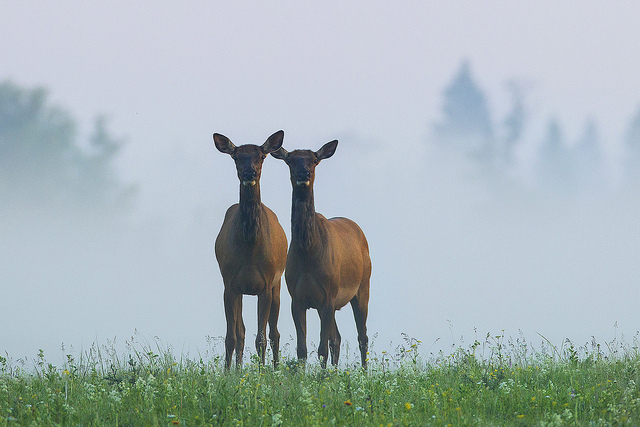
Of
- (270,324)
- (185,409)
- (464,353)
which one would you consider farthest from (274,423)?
(270,324)

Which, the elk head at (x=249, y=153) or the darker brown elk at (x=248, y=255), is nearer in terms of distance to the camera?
the elk head at (x=249, y=153)

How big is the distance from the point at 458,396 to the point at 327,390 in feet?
4.75

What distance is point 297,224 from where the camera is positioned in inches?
454

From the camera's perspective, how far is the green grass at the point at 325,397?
6973 millimetres

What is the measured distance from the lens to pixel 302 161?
11445 mm

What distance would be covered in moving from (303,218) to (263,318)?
1.86 metres

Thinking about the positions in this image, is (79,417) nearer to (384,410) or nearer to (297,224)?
(384,410)

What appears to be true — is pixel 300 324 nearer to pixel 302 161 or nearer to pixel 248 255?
pixel 248 255

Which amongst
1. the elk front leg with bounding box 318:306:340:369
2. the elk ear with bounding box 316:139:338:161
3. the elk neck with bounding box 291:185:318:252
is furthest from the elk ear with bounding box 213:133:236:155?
A: the elk front leg with bounding box 318:306:340:369

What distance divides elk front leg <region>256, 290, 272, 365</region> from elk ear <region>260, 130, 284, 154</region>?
7.82 ft

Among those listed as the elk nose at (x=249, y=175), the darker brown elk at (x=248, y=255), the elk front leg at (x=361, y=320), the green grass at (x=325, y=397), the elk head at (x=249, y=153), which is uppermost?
the elk head at (x=249, y=153)

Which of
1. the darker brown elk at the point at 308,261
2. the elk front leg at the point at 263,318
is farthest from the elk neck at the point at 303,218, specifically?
the elk front leg at the point at 263,318

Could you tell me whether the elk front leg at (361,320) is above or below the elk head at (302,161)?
below

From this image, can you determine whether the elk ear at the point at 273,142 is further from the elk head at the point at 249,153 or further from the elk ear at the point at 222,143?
the elk ear at the point at 222,143
